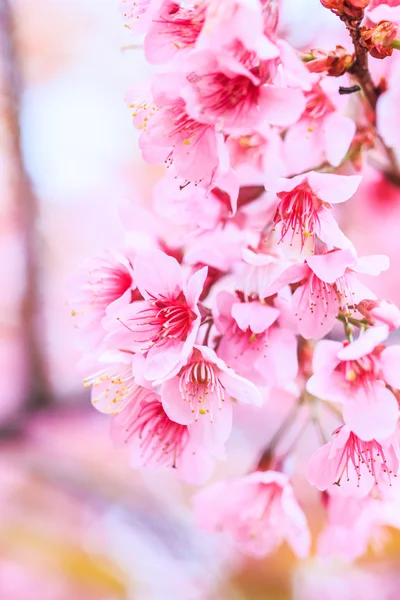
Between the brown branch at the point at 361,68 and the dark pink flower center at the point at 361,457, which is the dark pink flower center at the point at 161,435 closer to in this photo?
the dark pink flower center at the point at 361,457

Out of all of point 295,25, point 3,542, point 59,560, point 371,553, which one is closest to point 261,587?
point 371,553

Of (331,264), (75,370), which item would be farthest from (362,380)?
(75,370)

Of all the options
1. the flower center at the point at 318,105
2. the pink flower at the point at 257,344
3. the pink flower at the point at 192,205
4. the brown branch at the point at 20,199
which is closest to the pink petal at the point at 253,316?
the pink flower at the point at 257,344

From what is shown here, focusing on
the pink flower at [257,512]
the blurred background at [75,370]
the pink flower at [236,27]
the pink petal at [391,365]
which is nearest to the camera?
the pink flower at [236,27]

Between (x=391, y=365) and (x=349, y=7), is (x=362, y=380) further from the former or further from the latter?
(x=349, y=7)

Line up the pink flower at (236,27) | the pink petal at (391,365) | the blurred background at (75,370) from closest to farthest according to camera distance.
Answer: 1. the pink flower at (236,27)
2. the pink petal at (391,365)
3. the blurred background at (75,370)

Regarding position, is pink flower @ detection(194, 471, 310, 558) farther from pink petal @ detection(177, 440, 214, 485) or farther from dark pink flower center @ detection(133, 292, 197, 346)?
dark pink flower center @ detection(133, 292, 197, 346)

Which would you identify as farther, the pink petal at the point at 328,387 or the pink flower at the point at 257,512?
the pink flower at the point at 257,512
